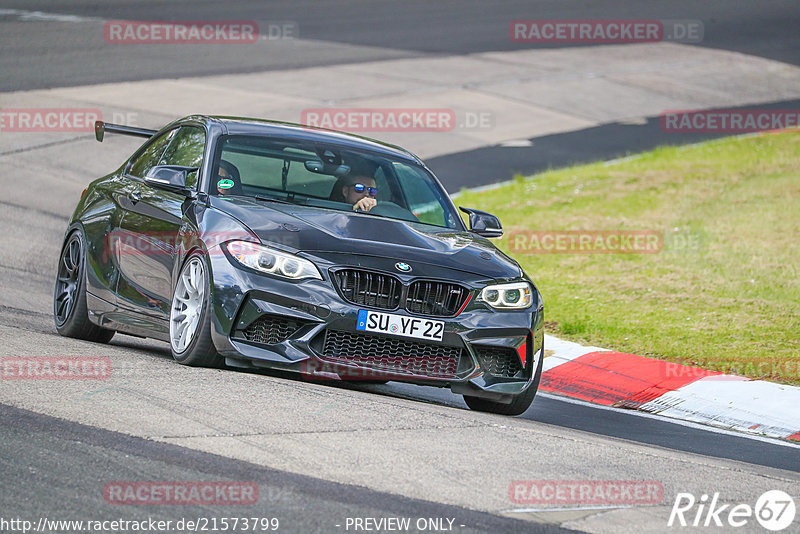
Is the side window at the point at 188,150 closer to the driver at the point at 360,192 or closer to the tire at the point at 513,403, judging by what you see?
the driver at the point at 360,192

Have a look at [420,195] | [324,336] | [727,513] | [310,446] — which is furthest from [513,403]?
[727,513]

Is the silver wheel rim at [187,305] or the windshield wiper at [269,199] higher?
the windshield wiper at [269,199]

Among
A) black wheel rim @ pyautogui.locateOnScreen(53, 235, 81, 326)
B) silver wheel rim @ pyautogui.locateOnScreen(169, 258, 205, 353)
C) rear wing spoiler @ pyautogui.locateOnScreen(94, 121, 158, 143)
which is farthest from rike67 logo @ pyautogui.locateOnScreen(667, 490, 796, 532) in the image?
rear wing spoiler @ pyautogui.locateOnScreen(94, 121, 158, 143)

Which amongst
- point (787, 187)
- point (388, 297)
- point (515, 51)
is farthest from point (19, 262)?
point (515, 51)

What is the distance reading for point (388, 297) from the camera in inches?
285

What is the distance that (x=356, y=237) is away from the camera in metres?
7.52

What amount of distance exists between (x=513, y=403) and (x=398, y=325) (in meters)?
1.12

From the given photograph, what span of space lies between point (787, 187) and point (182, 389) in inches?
547

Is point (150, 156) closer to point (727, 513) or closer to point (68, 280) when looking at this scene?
point (68, 280)

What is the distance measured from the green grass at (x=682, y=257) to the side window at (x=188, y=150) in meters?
3.97

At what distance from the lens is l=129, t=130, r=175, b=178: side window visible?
920 cm

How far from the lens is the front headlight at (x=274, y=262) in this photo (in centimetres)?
718

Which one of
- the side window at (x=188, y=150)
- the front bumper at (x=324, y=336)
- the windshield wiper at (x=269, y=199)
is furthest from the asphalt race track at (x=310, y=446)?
the side window at (x=188, y=150)

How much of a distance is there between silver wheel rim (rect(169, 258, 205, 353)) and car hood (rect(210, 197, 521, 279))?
414mm
